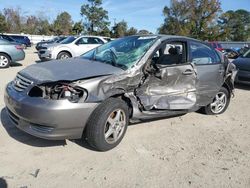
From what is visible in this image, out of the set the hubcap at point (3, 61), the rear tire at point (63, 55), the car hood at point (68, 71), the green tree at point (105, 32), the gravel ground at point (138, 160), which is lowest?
the gravel ground at point (138, 160)

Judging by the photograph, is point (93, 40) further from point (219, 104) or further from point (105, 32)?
point (105, 32)

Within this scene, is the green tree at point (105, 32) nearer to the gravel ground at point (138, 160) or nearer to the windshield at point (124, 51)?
the windshield at point (124, 51)

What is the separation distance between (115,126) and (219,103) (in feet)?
9.72

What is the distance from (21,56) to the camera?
11.9 meters

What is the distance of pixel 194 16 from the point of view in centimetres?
5069

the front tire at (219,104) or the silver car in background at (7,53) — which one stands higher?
the silver car in background at (7,53)

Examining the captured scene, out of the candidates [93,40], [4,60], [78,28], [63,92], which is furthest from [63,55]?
[78,28]

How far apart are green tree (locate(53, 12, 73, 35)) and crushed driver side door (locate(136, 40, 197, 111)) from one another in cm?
6682

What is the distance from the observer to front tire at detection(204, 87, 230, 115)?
5.71 m

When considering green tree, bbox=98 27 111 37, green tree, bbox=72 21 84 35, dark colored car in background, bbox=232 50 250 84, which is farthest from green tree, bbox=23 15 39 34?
dark colored car in background, bbox=232 50 250 84

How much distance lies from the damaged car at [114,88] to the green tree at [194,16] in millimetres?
47218

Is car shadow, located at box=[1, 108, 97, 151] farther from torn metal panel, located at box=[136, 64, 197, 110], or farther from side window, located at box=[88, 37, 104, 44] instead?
side window, located at box=[88, 37, 104, 44]

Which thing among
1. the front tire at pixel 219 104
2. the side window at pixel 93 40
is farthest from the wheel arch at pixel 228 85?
the side window at pixel 93 40

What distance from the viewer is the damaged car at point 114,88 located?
11.1ft
